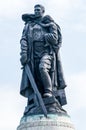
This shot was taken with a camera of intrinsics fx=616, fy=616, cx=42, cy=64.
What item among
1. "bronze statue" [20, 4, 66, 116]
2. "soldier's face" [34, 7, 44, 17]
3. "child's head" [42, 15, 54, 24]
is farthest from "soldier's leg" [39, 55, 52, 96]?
"soldier's face" [34, 7, 44, 17]

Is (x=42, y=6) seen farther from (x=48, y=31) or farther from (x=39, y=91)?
(x=39, y=91)

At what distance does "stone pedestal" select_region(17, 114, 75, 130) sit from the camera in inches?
1049

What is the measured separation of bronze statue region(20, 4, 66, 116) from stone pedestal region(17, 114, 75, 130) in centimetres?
41

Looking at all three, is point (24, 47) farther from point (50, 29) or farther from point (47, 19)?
point (47, 19)

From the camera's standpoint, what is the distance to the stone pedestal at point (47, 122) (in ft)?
87.5

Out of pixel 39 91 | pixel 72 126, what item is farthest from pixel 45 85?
pixel 72 126

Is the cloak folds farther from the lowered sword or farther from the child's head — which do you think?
the child's head

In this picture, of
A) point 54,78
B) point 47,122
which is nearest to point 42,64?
point 54,78

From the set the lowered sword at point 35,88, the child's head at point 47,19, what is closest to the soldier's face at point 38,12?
the child's head at point 47,19

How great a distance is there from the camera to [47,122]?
26.7 metres

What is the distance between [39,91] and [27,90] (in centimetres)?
61

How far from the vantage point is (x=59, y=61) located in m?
28.8

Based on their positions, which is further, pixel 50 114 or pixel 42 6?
pixel 42 6

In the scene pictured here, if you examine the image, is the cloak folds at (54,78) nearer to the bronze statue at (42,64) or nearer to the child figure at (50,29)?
the bronze statue at (42,64)
